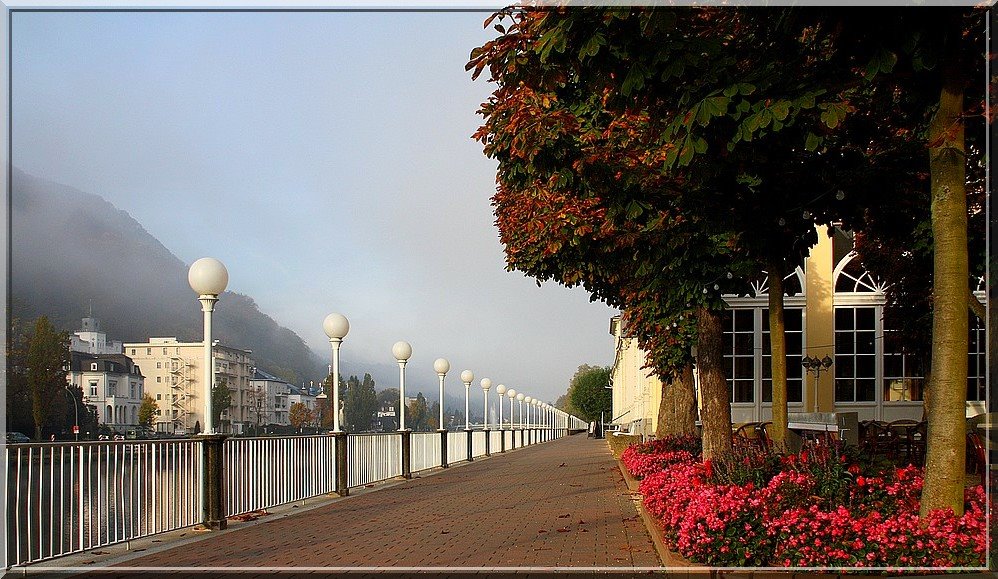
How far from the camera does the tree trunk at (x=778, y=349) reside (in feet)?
32.0

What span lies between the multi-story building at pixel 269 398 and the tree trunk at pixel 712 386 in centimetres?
697

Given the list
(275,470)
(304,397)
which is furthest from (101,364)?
(304,397)

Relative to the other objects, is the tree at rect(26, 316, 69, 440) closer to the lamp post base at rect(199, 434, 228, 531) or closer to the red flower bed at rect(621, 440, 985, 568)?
the lamp post base at rect(199, 434, 228, 531)

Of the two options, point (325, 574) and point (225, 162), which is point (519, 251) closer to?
point (225, 162)

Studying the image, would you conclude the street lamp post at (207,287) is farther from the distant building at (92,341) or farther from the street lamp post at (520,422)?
the street lamp post at (520,422)

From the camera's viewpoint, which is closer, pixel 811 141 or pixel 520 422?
pixel 811 141

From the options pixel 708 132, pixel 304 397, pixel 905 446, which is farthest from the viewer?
pixel 304 397

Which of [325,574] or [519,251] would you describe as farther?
[519,251]

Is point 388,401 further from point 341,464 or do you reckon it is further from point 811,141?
point 811,141

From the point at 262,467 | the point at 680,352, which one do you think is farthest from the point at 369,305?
the point at 680,352

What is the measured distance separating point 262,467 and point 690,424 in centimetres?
921

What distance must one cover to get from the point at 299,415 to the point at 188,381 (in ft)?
22.5

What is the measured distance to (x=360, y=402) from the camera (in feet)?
72.4

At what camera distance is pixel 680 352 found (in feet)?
52.0
